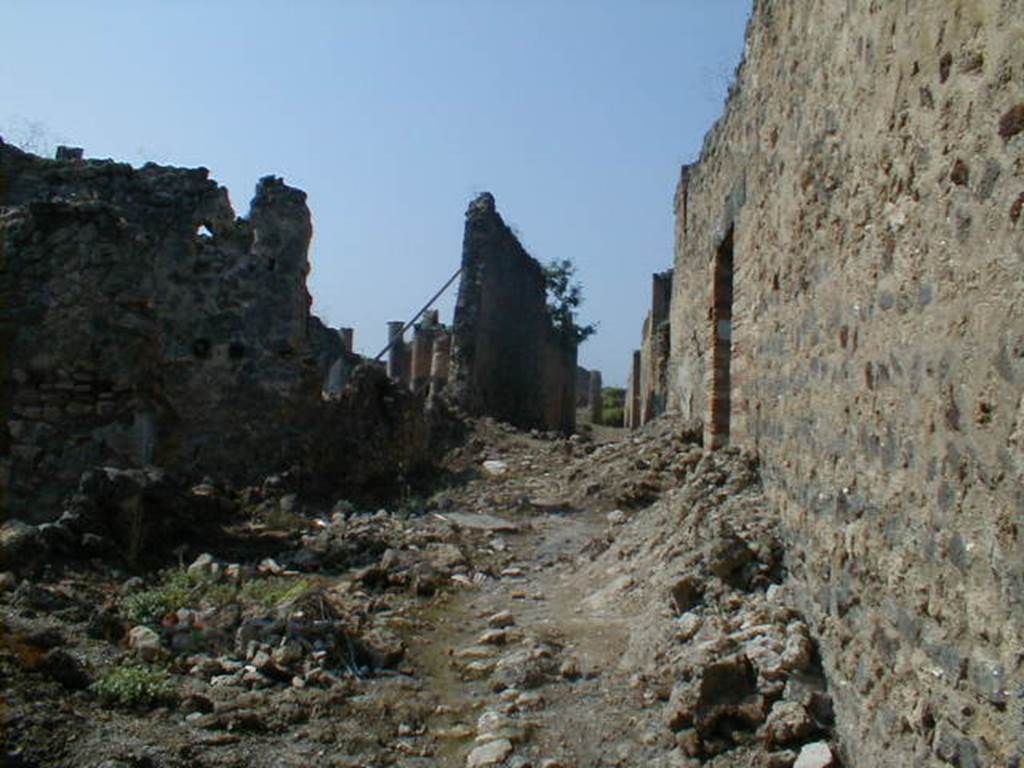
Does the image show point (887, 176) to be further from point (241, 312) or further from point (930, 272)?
point (241, 312)

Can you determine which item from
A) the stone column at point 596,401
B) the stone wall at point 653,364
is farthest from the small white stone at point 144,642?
the stone column at point 596,401

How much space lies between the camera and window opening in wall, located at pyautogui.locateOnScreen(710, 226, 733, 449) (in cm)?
880

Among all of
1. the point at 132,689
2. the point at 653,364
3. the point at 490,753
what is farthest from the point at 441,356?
the point at 490,753

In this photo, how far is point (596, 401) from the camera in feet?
112

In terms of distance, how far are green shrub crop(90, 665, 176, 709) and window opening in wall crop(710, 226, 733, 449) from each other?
16.5ft

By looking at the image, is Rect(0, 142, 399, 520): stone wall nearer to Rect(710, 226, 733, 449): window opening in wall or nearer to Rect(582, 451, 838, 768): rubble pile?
Rect(582, 451, 838, 768): rubble pile

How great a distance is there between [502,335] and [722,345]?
1166 cm

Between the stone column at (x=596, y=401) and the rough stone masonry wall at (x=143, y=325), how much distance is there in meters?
20.4

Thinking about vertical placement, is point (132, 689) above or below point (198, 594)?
below

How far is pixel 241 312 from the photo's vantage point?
12.1 meters

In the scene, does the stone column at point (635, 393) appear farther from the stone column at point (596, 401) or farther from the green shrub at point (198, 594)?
the green shrub at point (198, 594)

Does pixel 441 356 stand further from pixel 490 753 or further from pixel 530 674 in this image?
pixel 490 753

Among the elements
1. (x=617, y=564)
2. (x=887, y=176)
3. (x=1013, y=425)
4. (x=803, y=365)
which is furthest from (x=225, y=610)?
(x=1013, y=425)

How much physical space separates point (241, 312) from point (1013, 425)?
1035 centimetres
